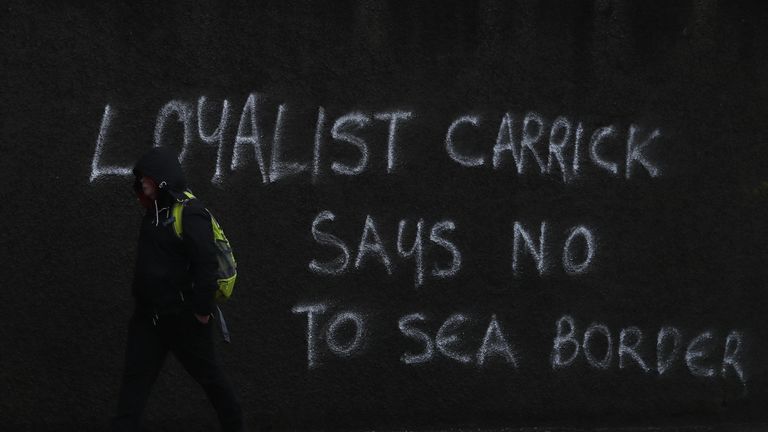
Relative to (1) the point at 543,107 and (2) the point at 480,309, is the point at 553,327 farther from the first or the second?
(1) the point at 543,107

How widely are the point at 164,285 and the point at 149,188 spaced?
43 cm

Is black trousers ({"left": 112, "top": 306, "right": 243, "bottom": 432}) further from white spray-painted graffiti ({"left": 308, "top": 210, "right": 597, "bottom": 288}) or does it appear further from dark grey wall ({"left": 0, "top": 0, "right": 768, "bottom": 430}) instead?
white spray-painted graffiti ({"left": 308, "top": 210, "right": 597, "bottom": 288})

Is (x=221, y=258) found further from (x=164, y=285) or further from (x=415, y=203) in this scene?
(x=415, y=203)

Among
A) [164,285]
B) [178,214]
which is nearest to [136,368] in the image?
[164,285]

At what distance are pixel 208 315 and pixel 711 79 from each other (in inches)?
129

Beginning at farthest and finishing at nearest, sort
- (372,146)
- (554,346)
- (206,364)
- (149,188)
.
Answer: (554,346), (372,146), (206,364), (149,188)

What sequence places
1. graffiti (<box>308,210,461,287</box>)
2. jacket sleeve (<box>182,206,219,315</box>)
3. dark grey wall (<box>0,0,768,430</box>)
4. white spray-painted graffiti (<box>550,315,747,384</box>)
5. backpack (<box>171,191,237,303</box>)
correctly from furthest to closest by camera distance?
white spray-painted graffiti (<box>550,315,747,384</box>), graffiti (<box>308,210,461,287</box>), dark grey wall (<box>0,0,768,430</box>), backpack (<box>171,191,237,303</box>), jacket sleeve (<box>182,206,219,315</box>)

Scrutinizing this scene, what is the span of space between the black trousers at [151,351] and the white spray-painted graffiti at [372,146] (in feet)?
4.02

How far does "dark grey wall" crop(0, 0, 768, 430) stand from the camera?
6.12m

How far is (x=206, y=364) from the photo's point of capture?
5309 mm

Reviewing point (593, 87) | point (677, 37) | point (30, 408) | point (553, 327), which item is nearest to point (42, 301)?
point (30, 408)

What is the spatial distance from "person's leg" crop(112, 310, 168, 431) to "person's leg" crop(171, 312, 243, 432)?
0.43ft

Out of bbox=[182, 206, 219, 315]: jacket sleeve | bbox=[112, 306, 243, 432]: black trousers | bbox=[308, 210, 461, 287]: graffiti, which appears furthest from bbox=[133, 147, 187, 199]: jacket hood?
bbox=[308, 210, 461, 287]: graffiti

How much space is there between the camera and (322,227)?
6.36 metres
